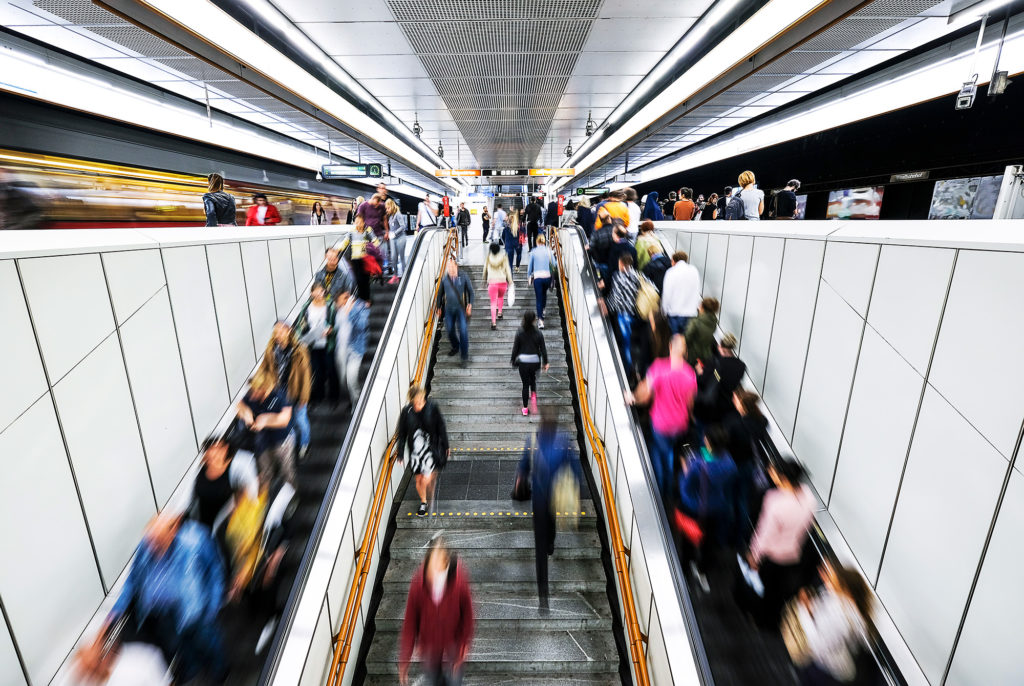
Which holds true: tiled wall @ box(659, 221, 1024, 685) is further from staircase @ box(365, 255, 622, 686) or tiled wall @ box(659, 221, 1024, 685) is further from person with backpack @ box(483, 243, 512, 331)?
person with backpack @ box(483, 243, 512, 331)

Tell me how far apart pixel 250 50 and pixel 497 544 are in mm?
5728

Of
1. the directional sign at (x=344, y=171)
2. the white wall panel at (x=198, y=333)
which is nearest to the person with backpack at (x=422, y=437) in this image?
the white wall panel at (x=198, y=333)

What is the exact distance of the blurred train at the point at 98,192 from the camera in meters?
5.46

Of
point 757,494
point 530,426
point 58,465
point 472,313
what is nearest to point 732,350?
point 757,494

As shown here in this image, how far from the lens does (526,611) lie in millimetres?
3754

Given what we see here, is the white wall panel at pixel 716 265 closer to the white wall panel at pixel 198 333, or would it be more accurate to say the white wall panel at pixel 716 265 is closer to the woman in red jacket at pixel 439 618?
the woman in red jacket at pixel 439 618

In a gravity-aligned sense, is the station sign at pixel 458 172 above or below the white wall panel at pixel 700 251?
above

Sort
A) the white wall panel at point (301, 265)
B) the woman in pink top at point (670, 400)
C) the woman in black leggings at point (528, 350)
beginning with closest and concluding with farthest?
the woman in pink top at point (670, 400), the woman in black leggings at point (528, 350), the white wall panel at point (301, 265)

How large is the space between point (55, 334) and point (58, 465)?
2.36ft

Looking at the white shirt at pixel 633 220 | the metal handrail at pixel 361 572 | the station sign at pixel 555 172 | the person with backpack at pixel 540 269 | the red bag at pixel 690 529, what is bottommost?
the metal handrail at pixel 361 572

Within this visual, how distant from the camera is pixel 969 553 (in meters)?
2.24

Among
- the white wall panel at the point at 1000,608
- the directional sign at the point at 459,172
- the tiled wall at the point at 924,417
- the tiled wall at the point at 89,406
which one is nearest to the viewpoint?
the white wall panel at the point at 1000,608

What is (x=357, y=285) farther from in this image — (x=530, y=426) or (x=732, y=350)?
(x=732, y=350)

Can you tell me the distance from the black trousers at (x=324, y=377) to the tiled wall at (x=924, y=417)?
14.5ft
